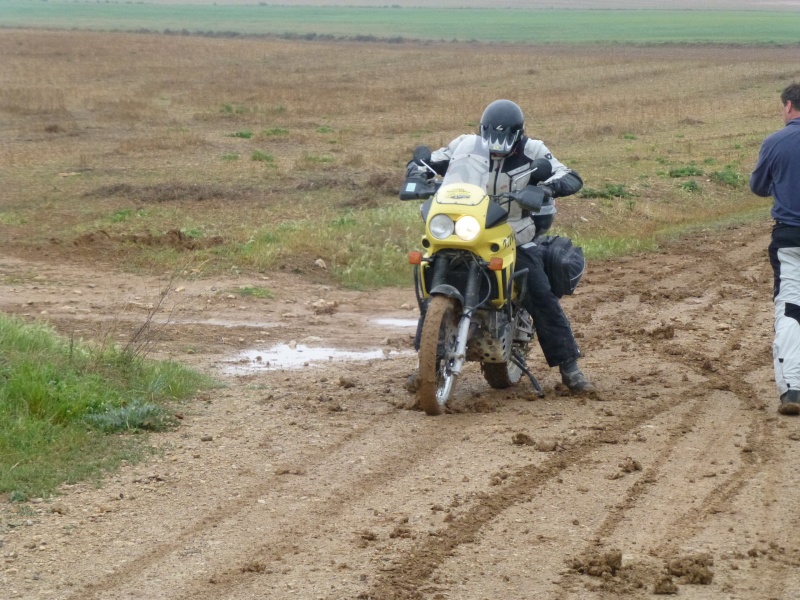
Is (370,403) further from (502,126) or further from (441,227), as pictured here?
(502,126)

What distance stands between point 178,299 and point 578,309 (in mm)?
3712

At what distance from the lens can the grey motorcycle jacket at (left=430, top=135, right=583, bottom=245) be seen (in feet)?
24.8

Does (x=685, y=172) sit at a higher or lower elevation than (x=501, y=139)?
lower

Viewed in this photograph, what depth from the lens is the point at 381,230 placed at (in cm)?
1434

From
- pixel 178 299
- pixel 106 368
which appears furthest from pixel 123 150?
pixel 106 368

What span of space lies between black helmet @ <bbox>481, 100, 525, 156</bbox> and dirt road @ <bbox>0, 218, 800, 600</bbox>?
5.39 feet

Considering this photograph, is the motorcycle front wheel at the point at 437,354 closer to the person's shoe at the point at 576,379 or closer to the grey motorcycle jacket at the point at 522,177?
the grey motorcycle jacket at the point at 522,177

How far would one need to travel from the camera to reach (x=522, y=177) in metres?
7.60

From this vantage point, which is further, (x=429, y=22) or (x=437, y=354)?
(x=429, y=22)

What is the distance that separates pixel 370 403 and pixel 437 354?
69 cm

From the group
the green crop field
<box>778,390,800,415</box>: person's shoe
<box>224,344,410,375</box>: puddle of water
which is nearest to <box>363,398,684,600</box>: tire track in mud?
<box>778,390,800,415</box>: person's shoe

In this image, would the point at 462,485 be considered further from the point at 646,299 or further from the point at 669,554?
the point at 646,299

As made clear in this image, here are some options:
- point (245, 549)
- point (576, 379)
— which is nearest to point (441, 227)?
point (576, 379)

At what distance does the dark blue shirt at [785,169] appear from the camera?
24.7ft
